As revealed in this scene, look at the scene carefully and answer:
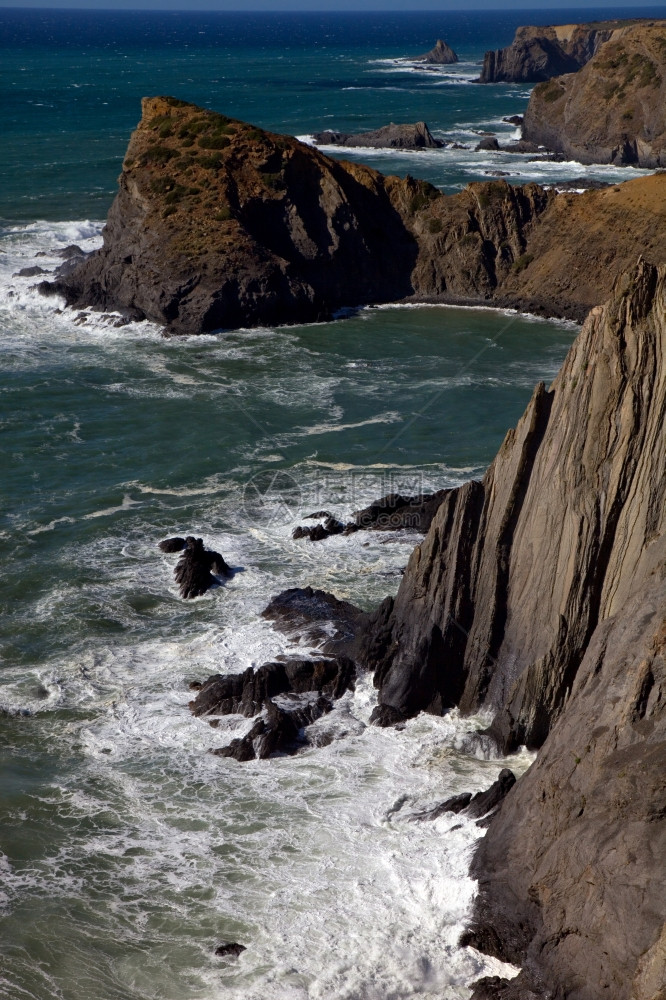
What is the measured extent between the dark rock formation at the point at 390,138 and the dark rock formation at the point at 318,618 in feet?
322

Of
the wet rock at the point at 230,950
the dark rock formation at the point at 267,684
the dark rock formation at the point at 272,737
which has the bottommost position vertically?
the wet rock at the point at 230,950

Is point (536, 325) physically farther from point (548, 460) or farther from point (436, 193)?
point (548, 460)

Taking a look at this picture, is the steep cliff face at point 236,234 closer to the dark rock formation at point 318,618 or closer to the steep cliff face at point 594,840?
the dark rock formation at point 318,618

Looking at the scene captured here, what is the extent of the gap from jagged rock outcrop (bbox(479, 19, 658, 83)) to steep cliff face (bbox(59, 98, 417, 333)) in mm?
137586

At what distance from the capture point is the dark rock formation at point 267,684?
27.1m

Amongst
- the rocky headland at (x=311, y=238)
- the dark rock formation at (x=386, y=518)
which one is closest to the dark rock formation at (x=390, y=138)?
the rocky headland at (x=311, y=238)

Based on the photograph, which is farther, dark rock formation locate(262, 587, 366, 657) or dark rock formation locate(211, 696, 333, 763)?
dark rock formation locate(262, 587, 366, 657)

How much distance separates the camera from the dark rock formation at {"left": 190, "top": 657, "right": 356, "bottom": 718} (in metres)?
27.1

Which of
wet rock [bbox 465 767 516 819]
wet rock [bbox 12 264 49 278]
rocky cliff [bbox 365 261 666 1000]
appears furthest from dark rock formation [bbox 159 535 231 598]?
wet rock [bbox 12 264 49 278]

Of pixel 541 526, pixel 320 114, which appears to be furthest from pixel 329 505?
pixel 320 114

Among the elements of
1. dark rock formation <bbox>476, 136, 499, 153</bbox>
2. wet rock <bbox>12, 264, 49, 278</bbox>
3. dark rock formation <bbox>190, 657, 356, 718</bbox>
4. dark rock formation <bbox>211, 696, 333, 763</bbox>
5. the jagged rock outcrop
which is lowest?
dark rock formation <bbox>211, 696, 333, 763</bbox>

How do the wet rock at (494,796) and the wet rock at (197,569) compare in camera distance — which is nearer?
the wet rock at (494,796)

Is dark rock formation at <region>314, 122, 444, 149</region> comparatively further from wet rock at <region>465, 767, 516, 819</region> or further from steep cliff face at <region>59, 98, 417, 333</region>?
wet rock at <region>465, 767, 516, 819</region>

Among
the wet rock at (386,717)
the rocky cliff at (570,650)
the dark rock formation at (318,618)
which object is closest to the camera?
the rocky cliff at (570,650)
